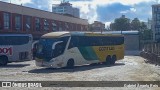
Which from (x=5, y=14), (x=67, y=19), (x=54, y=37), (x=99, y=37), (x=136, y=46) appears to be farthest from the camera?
(x=67, y=19)

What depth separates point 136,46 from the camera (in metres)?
58.1

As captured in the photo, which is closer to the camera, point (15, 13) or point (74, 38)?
point (74, 38)

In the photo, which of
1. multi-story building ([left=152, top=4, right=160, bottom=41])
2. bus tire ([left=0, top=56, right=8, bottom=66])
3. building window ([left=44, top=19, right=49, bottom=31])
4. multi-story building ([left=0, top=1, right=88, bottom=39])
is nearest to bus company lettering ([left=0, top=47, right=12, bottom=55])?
bus tire ([left=0, top=56, right=8, bottom=66])

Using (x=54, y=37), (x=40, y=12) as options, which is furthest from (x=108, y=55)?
(x=40, y=12)

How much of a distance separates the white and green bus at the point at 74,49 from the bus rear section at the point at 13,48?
5.73m

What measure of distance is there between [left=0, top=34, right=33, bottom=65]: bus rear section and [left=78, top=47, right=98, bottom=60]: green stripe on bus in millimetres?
5984

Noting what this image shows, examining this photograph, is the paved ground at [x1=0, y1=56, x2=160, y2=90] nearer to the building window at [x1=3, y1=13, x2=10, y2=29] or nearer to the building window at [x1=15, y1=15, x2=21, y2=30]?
the building window at [x1=3, y1=13, x2=10, y2=29]

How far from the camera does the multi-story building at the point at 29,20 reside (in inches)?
1909

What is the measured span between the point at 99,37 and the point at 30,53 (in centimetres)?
675

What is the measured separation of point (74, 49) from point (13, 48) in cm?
678

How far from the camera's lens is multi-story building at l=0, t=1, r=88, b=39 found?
159 feet

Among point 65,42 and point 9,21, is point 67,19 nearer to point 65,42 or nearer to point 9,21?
point 9,21

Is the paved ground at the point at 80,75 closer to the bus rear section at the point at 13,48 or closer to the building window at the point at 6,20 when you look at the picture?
the bus rear section at the point at 13,48

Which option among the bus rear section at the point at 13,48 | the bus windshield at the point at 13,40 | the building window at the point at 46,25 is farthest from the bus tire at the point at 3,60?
the building window at the point at 46,25
